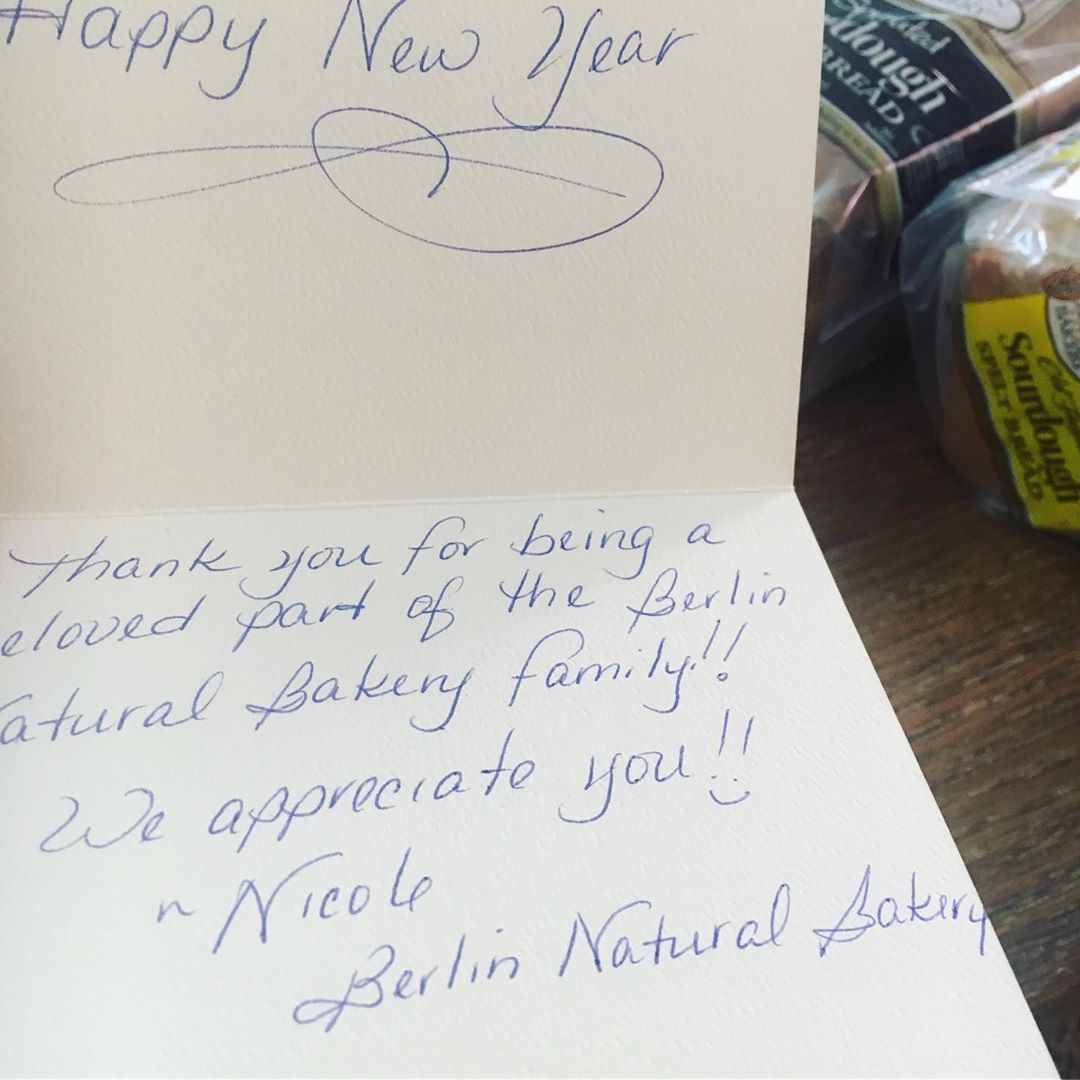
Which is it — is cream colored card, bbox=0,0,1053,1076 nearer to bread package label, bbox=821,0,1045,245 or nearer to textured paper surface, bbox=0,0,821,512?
textured paper surface, bbox=0,0,821,512

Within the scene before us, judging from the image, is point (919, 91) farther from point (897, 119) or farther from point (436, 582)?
point (436, 582)

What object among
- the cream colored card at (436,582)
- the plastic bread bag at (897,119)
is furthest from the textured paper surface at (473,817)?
the plastic bread bag at (897,119)

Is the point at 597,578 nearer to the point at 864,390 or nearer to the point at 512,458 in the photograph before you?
the point at 512,458

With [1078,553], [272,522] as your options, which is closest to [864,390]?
[1078,553]
